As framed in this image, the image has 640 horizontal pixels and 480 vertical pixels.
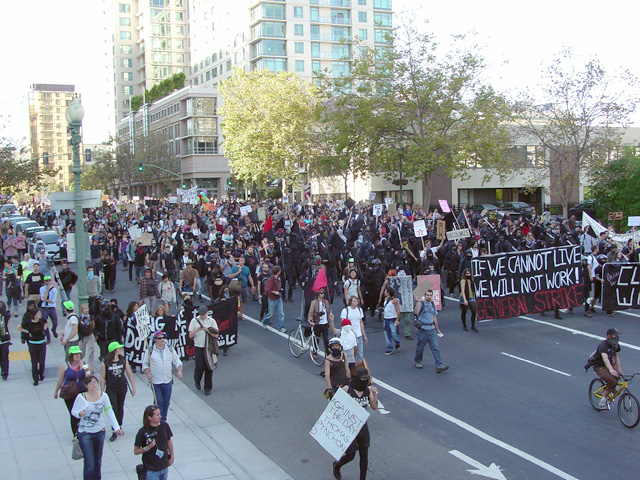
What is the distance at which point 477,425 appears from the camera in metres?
9.47

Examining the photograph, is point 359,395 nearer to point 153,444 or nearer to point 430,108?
point 153,444

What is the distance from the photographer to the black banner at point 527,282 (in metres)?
15.6

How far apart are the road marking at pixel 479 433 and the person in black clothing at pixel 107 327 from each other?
16.5 ft

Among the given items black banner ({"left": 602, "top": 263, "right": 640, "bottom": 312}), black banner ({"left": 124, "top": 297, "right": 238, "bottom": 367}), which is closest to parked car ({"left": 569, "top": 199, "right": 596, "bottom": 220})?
black banner ({"left": 602, "top": 263, "right": 640, "bottom": 312})

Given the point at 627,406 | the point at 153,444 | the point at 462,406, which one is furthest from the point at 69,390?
the point at 627,406

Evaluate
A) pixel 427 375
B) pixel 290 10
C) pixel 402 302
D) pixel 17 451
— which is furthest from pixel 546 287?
pixel 290 10

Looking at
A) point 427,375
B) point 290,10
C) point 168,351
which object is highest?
point 290,10

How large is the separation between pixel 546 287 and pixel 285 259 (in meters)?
7.68

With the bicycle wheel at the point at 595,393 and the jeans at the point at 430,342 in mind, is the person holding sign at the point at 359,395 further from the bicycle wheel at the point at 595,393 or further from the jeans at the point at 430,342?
the jeans at the point at 430,342

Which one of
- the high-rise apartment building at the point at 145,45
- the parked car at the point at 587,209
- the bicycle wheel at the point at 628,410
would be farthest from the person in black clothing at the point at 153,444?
the high-rise apartment building at the point at 145,45

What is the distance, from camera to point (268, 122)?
55594mm

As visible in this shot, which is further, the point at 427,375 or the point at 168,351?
the point at 427,375

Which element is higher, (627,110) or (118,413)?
(627,110)

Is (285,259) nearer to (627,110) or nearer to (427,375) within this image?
(427,375)
